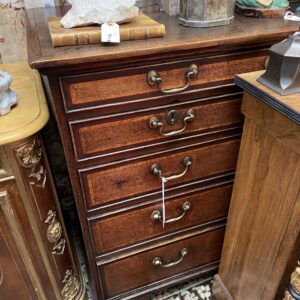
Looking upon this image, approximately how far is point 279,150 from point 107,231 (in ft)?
1.76

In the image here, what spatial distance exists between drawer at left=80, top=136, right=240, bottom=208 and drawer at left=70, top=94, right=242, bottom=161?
59 millimetres

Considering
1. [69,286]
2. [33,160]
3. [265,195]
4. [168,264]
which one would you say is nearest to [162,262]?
[168,264]

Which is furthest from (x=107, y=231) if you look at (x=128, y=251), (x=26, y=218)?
(x=26, y=218)

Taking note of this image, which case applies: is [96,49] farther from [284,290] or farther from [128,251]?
[284,290]

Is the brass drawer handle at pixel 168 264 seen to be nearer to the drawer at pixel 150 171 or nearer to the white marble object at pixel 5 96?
the drawer at pixel 150 171

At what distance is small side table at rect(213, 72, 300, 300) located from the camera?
66 cm

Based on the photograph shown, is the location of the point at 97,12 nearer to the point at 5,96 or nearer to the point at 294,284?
the point at 5,96

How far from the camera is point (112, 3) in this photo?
70 centimetres

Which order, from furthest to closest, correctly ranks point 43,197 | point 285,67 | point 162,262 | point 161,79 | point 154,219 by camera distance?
1. point 162,262
2. point 154,219
3. point 43,197
4. point 161,79
5. point 285,67

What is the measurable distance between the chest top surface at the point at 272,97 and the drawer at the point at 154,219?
1.31ft

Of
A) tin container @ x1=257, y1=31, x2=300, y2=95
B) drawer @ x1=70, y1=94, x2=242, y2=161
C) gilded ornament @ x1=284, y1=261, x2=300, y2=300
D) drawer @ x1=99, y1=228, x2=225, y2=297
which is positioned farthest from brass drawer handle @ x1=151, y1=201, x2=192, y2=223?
tin container @ x1=257, y1=31, x2=300, y2=95

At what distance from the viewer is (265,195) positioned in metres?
0.79

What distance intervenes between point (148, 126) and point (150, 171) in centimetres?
14

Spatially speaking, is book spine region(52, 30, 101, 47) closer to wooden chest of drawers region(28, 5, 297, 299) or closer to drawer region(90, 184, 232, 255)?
wooden chest of drawers region(28, 5, 297, 299)
